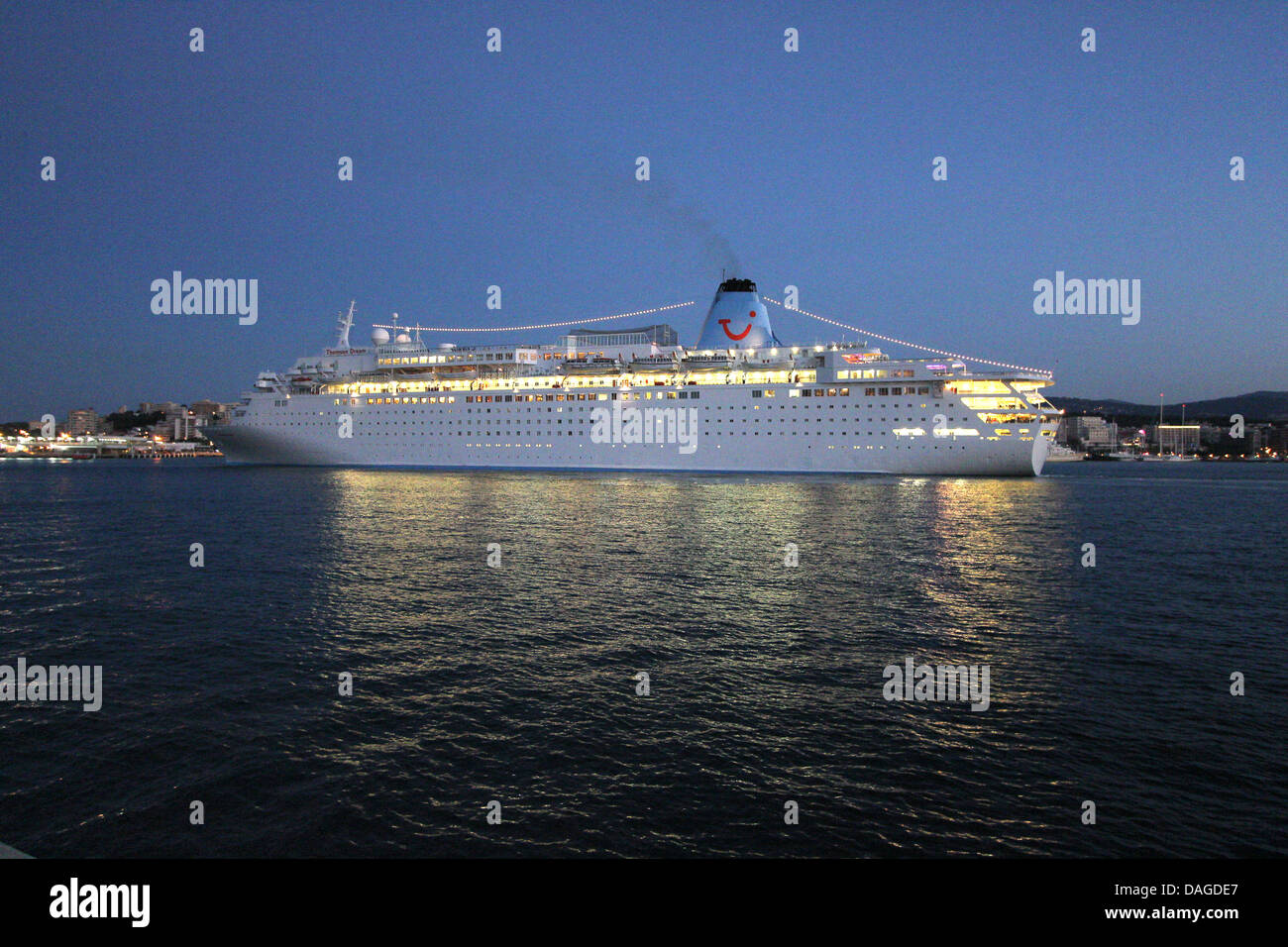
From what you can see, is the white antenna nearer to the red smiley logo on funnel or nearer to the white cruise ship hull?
the white cruise ship hull

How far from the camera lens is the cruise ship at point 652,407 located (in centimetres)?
6041

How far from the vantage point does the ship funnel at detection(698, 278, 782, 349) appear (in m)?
71.4

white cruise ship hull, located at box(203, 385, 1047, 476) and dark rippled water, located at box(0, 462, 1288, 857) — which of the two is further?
white cruise ship hull, located at box(203, 385, 1047, 476)

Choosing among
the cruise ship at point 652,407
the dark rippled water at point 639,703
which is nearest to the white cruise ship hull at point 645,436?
the cruise ship at point 652,407

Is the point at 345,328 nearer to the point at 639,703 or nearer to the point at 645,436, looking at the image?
the point at 645,436

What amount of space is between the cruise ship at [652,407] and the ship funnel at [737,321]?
16 centimetres

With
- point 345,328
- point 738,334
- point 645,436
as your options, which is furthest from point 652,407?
point 345,328

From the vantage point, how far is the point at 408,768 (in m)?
8.79

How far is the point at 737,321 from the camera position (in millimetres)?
72062

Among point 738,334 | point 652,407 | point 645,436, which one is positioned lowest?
point 645,436

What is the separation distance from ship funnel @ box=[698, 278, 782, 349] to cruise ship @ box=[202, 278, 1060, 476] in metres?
0.16

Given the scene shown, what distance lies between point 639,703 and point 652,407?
59.6 m

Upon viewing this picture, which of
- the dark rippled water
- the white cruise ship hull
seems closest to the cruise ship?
the white cruise ship hull
